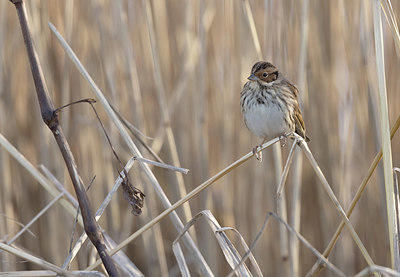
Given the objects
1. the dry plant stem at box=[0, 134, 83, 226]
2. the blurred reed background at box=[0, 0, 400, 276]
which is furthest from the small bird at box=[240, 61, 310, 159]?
the dry plant stem at box=[0, 134, 83, 226]

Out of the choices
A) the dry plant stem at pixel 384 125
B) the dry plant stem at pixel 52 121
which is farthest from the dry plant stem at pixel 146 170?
the dry plant stem at pixel 384 125

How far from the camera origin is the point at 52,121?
3.38ft

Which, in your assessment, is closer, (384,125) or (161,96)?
(384,125)

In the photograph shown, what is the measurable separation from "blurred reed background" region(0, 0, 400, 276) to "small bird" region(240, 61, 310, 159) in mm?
109

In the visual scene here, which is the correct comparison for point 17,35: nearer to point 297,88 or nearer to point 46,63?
point 46,63

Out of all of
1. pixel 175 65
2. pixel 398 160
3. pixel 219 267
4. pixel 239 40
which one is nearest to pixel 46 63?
pixel 175 65

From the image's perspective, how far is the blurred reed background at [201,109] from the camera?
217 cm

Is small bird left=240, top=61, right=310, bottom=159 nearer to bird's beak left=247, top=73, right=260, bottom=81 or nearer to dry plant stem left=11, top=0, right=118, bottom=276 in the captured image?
bird's beak left=247, top=73, right=260, bottom=81

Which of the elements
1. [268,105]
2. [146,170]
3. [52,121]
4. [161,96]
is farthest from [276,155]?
[52,121]

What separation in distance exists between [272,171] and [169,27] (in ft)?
2.51

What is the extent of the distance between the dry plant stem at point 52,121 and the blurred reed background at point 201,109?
104cm

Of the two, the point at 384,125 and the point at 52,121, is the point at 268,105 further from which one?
the point at 52,121

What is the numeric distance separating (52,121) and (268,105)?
1.10m

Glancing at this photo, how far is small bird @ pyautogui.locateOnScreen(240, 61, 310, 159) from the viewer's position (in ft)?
6.57
